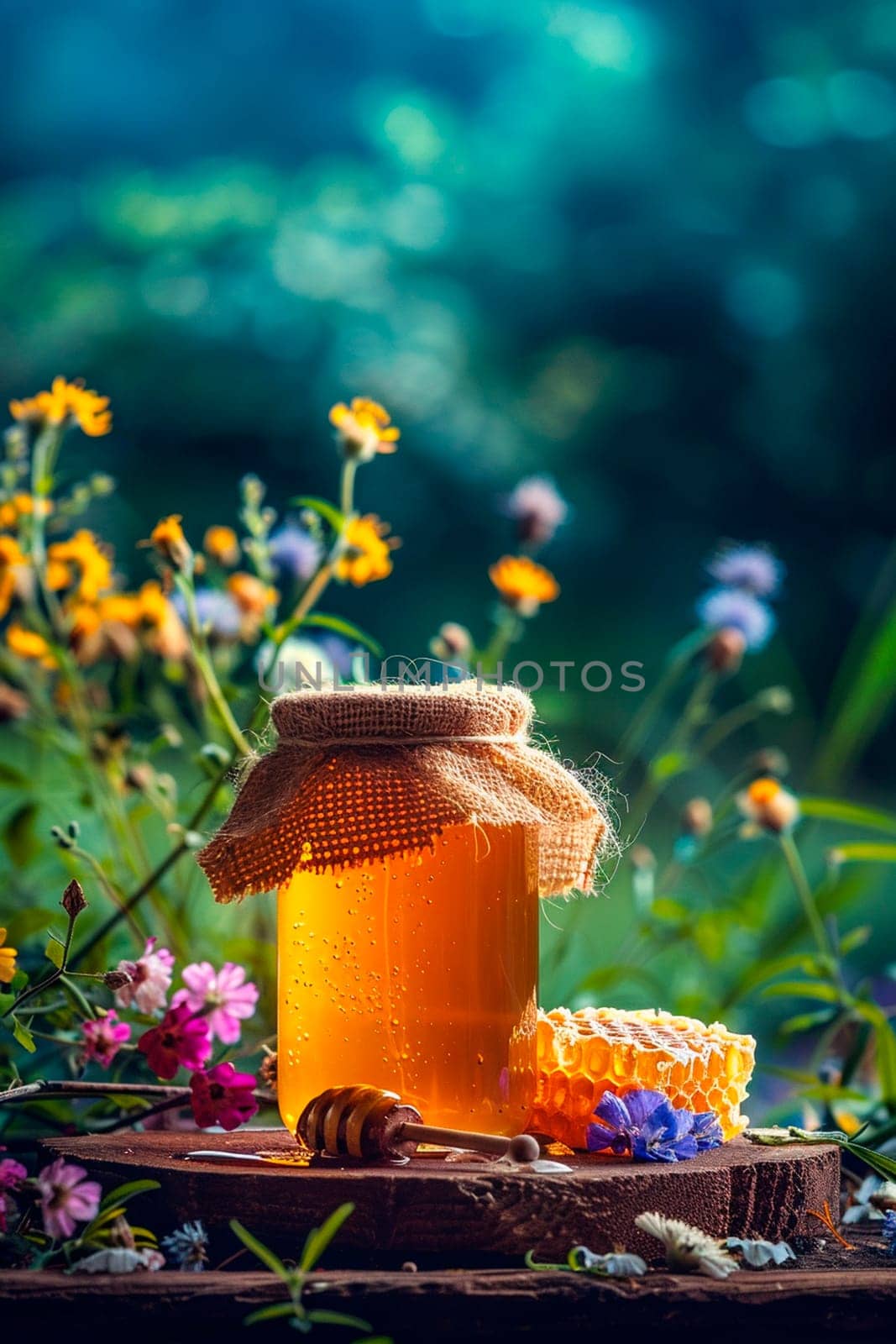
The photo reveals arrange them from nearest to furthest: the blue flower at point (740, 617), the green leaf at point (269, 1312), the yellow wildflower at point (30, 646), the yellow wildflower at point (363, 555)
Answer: the green leaf at point (269, 1312) → the yellow wildflower at point (363, 555) → the yellow wildflower at point (30, 646) → the blue flower at point (740, 617)

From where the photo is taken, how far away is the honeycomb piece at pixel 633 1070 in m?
0.67

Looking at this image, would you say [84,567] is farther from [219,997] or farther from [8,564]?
[219,997]

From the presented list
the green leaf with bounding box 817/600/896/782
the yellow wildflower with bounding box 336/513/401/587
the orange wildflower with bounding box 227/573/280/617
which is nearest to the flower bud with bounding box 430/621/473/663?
the yellow wildflower with bounding box 336/513/401/587

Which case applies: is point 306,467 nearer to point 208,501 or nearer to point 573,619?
point 208,501

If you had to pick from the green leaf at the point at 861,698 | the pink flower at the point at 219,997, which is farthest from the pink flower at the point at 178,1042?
the green leaf at the point at 861,698

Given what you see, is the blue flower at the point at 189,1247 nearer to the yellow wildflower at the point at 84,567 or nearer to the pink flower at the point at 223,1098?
the pink flower at the point at 223,1098

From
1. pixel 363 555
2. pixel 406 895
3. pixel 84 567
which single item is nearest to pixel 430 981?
pixel 406 895

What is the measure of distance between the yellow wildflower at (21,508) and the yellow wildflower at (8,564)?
0.06ft

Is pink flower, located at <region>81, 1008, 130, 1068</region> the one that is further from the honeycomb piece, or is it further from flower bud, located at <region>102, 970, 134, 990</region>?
the honeycomb piece

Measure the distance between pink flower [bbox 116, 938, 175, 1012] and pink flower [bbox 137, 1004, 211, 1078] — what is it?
41 millimetres

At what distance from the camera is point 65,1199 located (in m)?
0.58

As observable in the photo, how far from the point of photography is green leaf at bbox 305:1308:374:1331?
0.51 metres

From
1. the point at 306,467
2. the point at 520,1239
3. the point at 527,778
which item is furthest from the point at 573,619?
the point at 520,1239

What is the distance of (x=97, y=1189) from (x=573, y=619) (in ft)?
4.86
